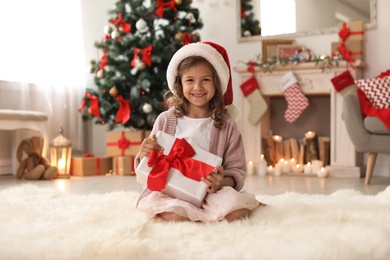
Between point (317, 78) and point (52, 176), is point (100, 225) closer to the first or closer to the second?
point (52, 176)

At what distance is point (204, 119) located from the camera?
2.01 metres

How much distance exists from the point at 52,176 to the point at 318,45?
2.54 meters

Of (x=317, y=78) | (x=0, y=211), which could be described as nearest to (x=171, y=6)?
(x=317, y=78)

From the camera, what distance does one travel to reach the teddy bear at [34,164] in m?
4.15

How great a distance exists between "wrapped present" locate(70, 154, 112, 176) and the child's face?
2.79 metres

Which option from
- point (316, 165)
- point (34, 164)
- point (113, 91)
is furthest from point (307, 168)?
point (34, 164)

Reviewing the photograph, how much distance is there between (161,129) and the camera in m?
2.04

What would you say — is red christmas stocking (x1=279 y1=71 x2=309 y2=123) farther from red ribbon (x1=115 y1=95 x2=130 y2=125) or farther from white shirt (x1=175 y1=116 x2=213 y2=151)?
white shirt (x1=175 y1=116 x2=213 y2=151)

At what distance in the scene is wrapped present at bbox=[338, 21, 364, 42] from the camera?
4461 mm

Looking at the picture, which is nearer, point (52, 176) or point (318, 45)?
point (52, 176)

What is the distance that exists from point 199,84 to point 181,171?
0.34m

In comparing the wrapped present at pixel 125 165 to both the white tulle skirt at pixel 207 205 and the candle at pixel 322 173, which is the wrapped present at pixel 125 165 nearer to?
the candle at pixel 322 173

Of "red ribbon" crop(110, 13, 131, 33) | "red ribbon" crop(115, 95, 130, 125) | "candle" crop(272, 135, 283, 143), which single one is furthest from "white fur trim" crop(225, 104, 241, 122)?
"candle" crop(272, 135, 283, 143)

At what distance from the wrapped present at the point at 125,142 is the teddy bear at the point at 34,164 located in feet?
2.07
